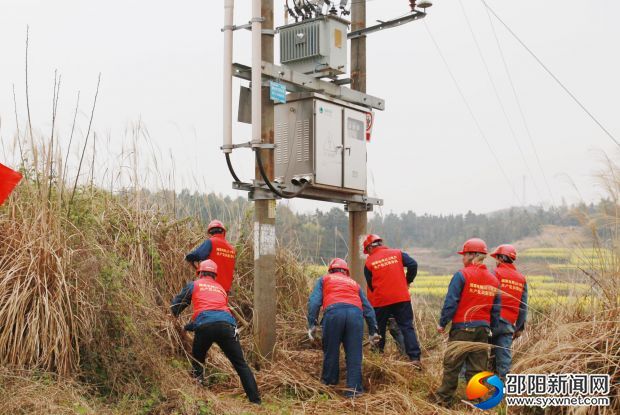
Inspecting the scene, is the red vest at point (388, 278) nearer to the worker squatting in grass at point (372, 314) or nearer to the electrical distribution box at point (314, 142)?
the worker squatting in grass at point (372, 314)

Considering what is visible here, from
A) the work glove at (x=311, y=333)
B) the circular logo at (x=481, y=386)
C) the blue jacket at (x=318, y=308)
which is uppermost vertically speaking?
the blue jacket at (x=318, y=308)

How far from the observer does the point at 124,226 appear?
33.1 ft

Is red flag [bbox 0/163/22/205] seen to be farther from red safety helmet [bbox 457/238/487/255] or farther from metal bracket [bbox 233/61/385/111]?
red safety helmet [bbox 457/238/487/255]

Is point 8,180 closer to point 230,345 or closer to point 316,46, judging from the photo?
point 230,345

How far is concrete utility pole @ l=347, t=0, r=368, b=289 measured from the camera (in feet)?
36.5

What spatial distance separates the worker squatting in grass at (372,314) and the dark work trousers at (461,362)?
0.01 m

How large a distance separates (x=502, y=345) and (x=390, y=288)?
5.34 ft

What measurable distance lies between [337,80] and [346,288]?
10.9ft

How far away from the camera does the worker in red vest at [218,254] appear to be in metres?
9.80

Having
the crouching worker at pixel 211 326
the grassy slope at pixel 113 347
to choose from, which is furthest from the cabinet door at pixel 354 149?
the crouching worker at pixel 211 326

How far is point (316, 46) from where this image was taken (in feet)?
32.8

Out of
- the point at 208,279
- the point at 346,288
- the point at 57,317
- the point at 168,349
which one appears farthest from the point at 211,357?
the point at 57,317

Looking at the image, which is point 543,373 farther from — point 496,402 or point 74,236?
point 74,236

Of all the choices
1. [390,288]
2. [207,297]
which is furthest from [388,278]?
[207,297]
